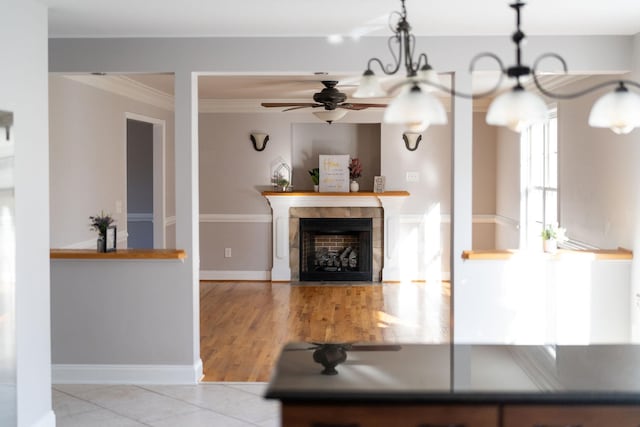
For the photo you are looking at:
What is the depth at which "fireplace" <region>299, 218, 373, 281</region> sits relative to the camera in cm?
953

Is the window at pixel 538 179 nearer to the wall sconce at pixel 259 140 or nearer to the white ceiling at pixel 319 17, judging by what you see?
the white ceiling at pixel 319 17

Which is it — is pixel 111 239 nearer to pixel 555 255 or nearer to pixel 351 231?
pixel 555 255

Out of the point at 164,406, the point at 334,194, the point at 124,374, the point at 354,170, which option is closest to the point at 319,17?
the point at 164,406

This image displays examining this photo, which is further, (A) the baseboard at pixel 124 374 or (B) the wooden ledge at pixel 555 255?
(A) the baseboard at pixel 124 374

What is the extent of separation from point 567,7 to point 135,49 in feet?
9.04

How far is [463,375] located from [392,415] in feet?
0.98

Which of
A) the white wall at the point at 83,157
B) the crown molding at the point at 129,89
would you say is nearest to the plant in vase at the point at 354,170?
the crown molding at the point at 129,89

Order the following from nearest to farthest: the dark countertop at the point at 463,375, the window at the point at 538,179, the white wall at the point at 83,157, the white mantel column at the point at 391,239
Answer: the dark countertop at the point at 463,375 → the white wall at the point at 83,157 → the window at the point at 538,179 → the white mantel column at the point at 391,239

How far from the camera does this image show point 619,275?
4977 millimetres

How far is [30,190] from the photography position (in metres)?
3.83

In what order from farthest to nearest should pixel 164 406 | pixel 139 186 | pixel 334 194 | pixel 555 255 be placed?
pixel 139 186
pixel 334 194
pixel 555 255
pixel 164 406

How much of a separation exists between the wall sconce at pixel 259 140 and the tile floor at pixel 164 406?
4924mm

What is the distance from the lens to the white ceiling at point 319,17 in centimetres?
403

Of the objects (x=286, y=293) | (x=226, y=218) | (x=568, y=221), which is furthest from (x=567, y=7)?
(x=226, y=218)
